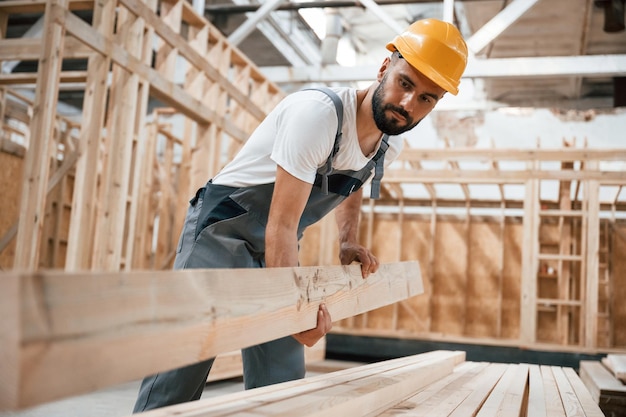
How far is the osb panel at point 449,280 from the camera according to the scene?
34.0 feet

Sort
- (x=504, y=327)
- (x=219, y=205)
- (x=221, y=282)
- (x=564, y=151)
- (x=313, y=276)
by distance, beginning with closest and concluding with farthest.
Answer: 1. (x=221, y=282)
2. (x=313, y=276)
3. (x=219, y=205)
4. (x=564, y=151)
5. (x=504, y=327)

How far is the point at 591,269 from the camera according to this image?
8.70 m

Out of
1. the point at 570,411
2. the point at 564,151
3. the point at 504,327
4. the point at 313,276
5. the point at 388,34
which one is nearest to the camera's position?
the point at 313,276

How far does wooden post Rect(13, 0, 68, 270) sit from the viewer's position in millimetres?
4484

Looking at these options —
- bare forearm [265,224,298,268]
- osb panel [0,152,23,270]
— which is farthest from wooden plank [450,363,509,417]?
osb panel [0,152,23,270]

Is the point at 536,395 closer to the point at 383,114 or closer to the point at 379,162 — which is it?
the point at 379,162

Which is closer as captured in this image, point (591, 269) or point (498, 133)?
point (591, 269)

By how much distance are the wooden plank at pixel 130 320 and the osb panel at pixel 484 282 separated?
9.15 m

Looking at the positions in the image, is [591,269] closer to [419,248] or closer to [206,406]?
[419,248]

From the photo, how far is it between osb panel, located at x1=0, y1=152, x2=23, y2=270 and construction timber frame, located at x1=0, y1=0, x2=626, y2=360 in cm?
3

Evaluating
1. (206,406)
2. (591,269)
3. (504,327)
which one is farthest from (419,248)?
(206,406)

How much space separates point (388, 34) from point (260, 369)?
12.0 meters

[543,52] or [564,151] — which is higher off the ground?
[543,52]

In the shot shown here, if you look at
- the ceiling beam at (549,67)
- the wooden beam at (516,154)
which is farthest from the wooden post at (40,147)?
the wooden beam at (516,154)
